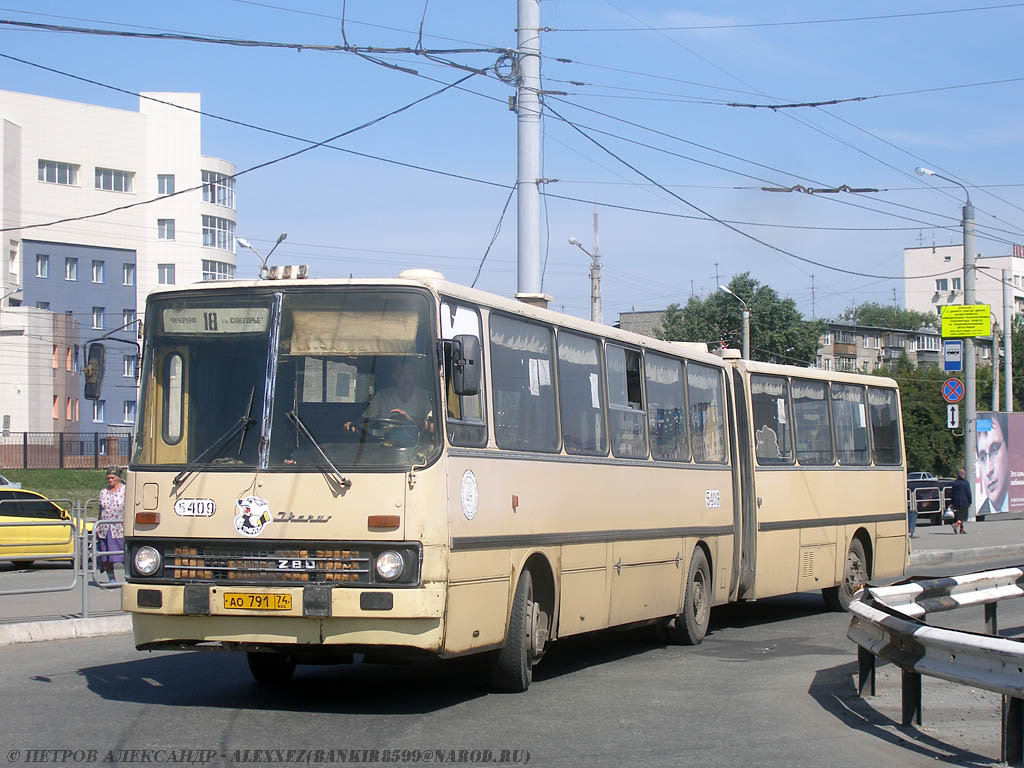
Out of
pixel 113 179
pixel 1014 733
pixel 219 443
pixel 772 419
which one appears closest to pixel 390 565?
pixel 219 443

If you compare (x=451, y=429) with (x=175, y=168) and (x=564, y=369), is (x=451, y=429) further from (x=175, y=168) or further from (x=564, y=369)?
(x=175, y=168)

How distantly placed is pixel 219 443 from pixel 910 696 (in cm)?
481

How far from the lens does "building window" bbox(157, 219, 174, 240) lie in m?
83.1

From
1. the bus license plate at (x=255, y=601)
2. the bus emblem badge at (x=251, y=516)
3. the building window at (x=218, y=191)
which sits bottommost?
the bus license plate at (x=255, y=601)

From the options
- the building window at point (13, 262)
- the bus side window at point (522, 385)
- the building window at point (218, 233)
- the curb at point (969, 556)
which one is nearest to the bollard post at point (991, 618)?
the bus side window at point (522, 385)

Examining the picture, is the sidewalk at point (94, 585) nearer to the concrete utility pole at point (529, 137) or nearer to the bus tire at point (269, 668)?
the bus tire at point (269, 668)

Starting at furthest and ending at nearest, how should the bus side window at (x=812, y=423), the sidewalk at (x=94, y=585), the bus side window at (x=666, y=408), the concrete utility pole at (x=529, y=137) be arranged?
the concrete utility pole at (x=529, y=137) < the bus side window at (x=812, y=423) < the sidewalk at (x=94, y=585) < the bus side window at (x=666, y=408)

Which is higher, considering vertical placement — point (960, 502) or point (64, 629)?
point (960, 502)

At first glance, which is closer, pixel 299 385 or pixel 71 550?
pixel 299 385

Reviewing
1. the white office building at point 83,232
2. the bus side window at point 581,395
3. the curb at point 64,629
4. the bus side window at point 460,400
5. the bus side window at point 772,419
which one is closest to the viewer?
the bus side window at point 460,400

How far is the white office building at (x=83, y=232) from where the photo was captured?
6600cm

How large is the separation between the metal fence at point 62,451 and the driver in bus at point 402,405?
155 ft

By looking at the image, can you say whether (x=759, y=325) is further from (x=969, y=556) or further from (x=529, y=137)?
(x=529, y=137)

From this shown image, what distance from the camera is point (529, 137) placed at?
19.6 meters
